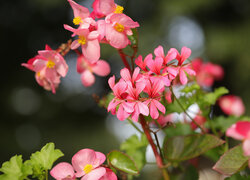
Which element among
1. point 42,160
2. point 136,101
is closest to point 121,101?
point 136,101

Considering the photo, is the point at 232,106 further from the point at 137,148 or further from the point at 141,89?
the point at 141,89

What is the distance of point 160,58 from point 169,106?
0.36 ft

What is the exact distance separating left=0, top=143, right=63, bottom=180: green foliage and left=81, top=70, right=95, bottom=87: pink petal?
0.15m

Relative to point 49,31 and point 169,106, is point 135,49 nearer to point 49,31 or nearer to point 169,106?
point 169,106

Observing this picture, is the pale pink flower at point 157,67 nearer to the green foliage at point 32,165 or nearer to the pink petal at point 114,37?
the pink petal at point 114,37

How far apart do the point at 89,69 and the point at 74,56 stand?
298 centimetres

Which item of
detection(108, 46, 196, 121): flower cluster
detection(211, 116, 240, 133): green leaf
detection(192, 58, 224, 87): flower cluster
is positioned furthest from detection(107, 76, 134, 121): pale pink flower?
detection(192, 58, 224, 87): flower cluster

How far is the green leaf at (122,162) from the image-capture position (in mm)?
313

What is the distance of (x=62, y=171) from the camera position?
0.89 feet

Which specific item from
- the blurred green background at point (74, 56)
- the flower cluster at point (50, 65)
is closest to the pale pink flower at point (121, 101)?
the flower cluster at point (50, 65)

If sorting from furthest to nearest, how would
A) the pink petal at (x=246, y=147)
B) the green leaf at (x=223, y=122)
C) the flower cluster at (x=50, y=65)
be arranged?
the green leaf at (x=223, y=122), the flower cluster at (x=50, y=65), the pink petal at (x=246, y=147)

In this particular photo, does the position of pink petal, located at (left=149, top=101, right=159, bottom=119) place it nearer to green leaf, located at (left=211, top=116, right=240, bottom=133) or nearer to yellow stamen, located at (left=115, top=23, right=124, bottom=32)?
yellow stamen, located at (left=115, top=23, right=124, bottom=32)

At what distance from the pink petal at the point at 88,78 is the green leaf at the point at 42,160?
0.15m

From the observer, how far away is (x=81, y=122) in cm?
419
